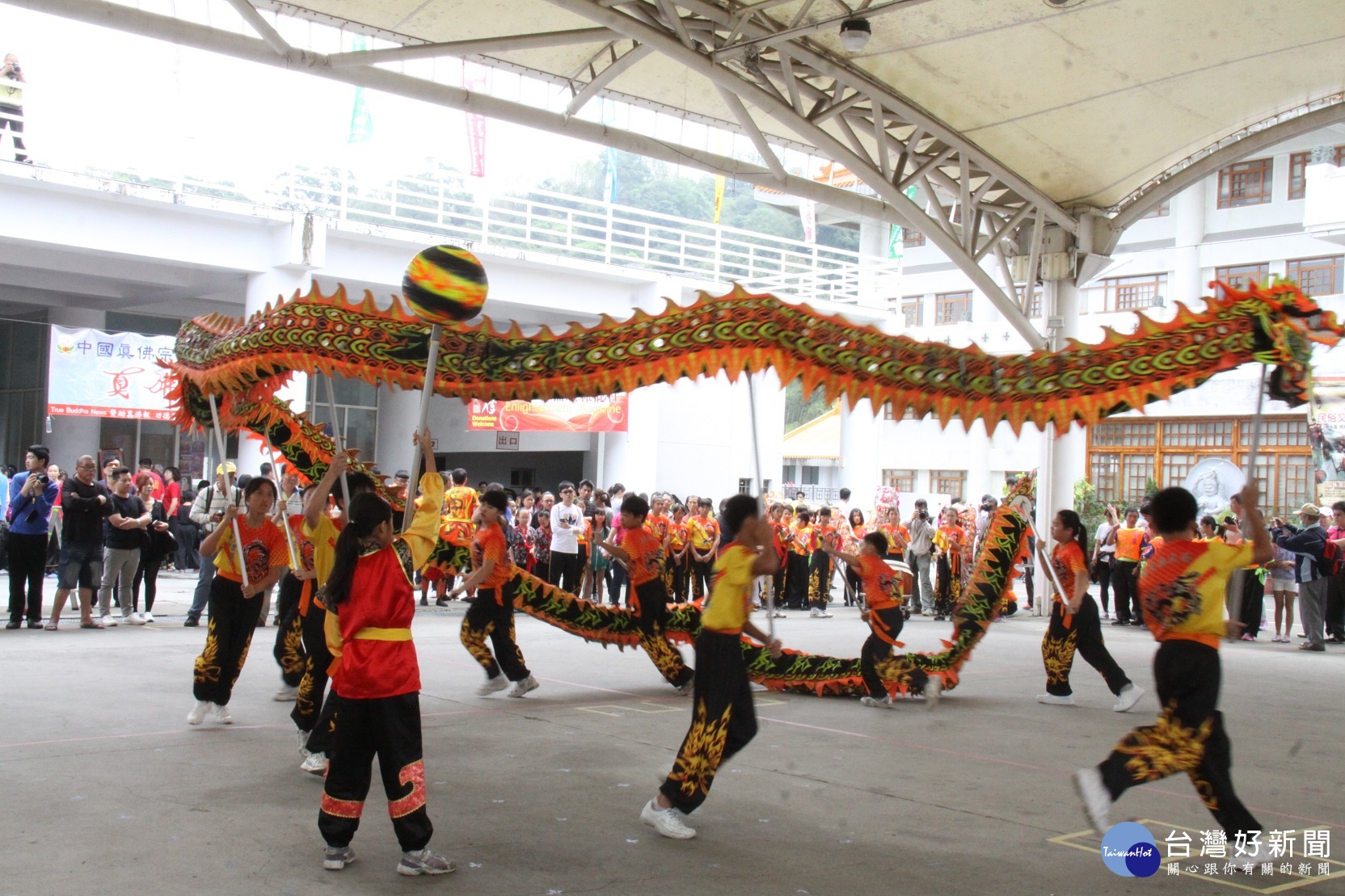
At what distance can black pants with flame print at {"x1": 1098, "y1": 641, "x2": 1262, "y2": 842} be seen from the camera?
4578mm

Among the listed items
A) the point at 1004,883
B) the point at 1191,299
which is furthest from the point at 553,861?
the point at 1191,299

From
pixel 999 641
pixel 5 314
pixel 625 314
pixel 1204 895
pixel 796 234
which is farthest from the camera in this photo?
pixel 796 234

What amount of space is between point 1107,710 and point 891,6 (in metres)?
6.22

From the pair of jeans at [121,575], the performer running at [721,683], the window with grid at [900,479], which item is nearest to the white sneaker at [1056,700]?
the performer running at [721,683]

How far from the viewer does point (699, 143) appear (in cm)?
1433

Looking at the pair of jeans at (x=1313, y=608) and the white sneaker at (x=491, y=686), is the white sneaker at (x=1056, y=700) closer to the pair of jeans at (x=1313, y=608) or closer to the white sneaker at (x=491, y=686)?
the white sneaker at (x=491, y=686)

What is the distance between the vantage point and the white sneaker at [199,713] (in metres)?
7.07

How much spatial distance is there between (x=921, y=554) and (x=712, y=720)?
12130 millimetres

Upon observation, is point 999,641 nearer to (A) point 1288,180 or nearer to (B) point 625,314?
(B) point 625,314

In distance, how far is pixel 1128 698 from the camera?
883 centimetres

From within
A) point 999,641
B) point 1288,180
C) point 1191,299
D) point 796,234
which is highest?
point 796,234

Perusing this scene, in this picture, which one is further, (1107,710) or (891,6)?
(891,6)

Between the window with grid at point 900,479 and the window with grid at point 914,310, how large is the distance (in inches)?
180

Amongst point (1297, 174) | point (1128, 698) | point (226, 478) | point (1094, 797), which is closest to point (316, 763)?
point (226, 478)
